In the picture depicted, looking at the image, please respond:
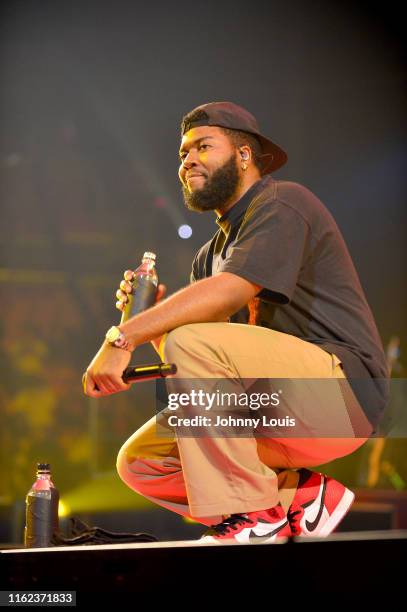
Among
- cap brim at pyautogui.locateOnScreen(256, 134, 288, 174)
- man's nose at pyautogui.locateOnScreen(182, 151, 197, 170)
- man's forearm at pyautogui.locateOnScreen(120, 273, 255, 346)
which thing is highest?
cap brim at pyautogui.locateOnScreen(256, 134, 288, 174)

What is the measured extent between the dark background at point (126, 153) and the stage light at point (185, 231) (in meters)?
0.03

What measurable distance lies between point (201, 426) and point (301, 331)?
399 mm

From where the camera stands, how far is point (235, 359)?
5.01ft

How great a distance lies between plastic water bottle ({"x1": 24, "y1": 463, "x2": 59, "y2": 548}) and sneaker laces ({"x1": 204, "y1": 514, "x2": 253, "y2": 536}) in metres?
0.49

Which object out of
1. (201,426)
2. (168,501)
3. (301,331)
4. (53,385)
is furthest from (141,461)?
(53,385)

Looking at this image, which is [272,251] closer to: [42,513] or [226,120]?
[226,120]

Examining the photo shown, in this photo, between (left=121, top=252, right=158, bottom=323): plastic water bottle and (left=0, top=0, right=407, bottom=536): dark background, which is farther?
(left=0, top=0, right=407, bottom=536): dark background

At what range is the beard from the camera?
5.92ft

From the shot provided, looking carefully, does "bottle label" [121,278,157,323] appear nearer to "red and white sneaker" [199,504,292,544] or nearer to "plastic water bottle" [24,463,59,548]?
"plastic water bottle" [24,463,59,548]

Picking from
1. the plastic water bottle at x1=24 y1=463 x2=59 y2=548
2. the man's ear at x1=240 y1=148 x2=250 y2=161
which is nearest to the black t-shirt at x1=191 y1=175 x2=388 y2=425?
the man's ear at x1=240 y1=148 x2=250 y2=161

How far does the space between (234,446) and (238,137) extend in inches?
31.7

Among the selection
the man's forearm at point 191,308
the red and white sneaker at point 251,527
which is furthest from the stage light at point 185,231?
the red and white sneaker at point 251,527

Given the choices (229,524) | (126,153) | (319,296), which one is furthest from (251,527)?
(126,153)

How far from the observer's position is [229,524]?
55.7 inches
